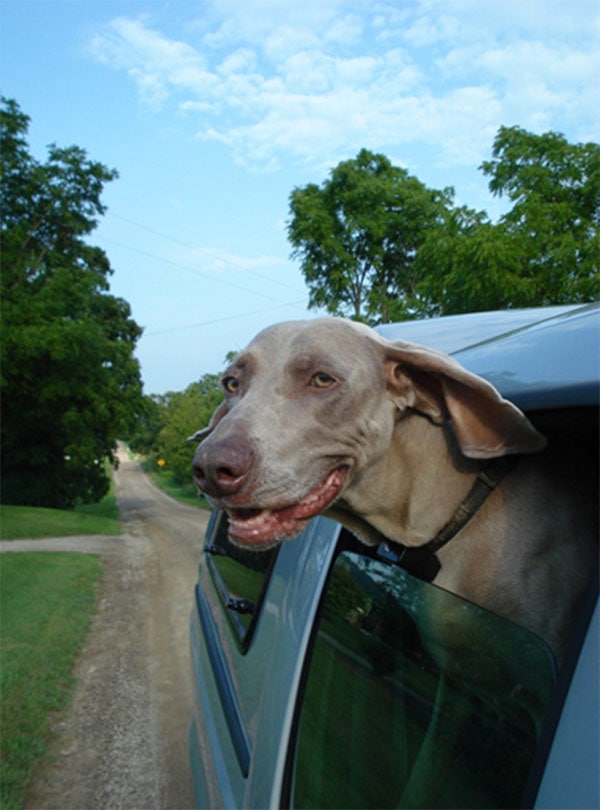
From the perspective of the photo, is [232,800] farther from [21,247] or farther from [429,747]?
[21,247]

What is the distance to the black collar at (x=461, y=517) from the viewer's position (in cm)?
149

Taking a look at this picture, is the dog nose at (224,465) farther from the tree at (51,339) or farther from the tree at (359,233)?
the tree at (51,339)

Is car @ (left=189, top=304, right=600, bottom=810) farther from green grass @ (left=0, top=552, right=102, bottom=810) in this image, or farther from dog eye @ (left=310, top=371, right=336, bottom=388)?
green grass @ (left=0, top=552, right=102, bottom=810)

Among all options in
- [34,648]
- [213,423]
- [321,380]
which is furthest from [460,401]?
[34,648]

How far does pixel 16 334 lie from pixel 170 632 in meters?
16.8

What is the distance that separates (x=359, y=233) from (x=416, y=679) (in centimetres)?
1929

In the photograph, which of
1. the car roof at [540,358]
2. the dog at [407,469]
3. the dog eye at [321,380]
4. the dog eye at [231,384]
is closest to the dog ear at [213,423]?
the dog eye at [231,384]

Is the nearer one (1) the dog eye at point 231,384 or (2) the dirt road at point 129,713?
(1) the dog eye at point 231,384

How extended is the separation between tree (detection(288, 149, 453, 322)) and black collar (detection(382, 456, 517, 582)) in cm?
1746

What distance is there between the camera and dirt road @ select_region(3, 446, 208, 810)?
169 inches

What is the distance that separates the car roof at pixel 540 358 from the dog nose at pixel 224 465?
57 centimetres

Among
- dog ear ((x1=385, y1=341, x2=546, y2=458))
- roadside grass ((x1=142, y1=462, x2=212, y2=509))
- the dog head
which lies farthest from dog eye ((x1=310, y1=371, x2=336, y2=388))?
roadside grass ((x1=142, y1=462, x2=212, y2=509))

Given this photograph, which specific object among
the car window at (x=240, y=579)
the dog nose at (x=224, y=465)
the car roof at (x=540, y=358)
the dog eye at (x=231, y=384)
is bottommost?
the car window at (x=240, y=579)

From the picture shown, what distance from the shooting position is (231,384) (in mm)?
1838
